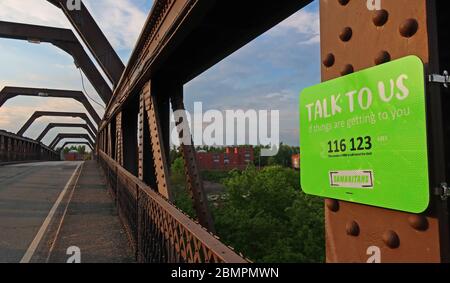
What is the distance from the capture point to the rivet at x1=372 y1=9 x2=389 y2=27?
1.71 meters

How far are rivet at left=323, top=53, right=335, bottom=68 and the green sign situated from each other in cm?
16

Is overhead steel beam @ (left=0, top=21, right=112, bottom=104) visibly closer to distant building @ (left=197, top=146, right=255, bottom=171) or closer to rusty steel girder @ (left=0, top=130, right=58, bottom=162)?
rusty steel girder @ (left=0, top=130, right=58, bottom=162)

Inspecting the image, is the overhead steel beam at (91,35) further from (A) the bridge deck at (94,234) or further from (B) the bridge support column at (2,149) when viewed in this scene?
(B) the bridge support column at (2,149)

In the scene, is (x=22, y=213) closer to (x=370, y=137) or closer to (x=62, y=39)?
(x=370, y=137)

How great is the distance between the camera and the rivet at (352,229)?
1872 mm

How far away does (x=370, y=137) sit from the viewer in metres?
1.65

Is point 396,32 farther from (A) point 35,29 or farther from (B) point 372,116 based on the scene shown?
(A) point 35,29

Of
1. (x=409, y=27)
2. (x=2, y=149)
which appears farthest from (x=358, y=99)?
(x=2, y=149)

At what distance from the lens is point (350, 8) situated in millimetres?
1938

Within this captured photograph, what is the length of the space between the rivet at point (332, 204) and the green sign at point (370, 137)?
7 cm

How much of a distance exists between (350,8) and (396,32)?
37cm

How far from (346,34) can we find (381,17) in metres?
0.25

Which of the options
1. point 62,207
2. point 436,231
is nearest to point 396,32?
point 436,231

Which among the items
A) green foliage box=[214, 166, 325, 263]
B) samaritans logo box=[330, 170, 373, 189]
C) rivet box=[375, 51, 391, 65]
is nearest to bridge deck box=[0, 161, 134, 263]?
samaritans logo box=[330, 170, 373, 189]
